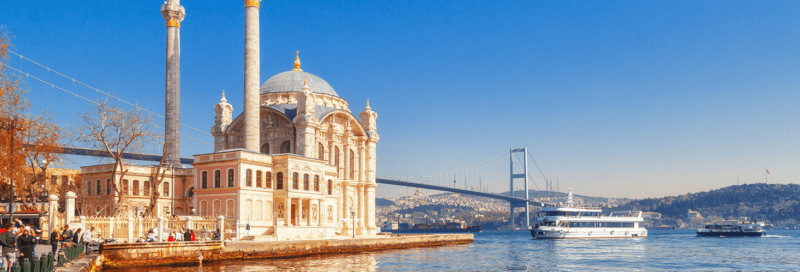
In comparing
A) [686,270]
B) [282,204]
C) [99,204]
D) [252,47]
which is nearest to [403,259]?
[282,204]

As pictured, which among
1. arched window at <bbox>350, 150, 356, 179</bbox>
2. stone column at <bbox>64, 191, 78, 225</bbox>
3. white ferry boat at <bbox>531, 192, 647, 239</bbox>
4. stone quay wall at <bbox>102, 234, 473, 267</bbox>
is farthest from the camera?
white ferry boat at <bbox>531, 192, 647, 239</bbox>

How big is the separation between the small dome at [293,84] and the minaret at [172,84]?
305 inches

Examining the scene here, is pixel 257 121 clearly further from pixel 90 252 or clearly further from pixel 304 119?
pixel 90 252

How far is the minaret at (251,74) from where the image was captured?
37.2 metres

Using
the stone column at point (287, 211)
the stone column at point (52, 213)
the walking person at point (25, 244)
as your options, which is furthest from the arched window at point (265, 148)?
the walking person at point (25, 244)

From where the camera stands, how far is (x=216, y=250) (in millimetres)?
26547

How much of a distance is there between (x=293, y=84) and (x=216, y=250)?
21213 millimetres

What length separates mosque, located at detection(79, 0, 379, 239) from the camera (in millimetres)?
33562

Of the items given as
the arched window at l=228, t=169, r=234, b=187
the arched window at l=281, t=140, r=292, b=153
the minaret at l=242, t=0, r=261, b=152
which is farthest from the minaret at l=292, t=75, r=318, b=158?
the arched window at l=228, t=169, r=234, b=187

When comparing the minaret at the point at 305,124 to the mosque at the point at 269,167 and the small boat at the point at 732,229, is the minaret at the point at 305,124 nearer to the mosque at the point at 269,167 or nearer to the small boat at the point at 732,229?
the mosque at the point at 269,167

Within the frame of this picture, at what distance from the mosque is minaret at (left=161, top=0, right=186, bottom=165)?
0.18ft

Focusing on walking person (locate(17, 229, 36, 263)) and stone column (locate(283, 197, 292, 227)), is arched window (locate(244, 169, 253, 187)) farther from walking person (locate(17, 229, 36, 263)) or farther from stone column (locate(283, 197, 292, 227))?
walking person (locate(17, 229, 36, 263))

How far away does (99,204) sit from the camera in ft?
125

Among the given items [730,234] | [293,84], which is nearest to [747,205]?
[730,234]
